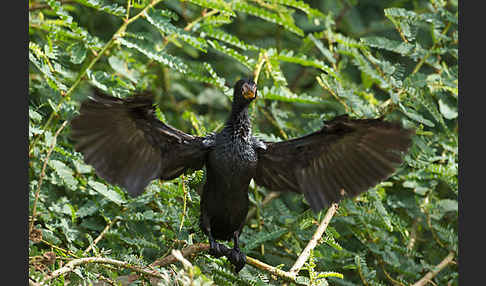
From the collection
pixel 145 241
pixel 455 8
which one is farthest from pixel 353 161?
pixel 455 8

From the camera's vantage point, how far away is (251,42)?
19.5 ft

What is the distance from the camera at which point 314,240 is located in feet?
11.8

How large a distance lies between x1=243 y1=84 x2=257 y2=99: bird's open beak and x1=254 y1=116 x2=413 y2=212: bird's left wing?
307mm

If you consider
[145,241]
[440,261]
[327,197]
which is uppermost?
[327,197]

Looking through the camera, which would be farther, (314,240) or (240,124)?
(314,240)

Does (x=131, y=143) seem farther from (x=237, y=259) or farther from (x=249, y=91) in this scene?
(x=237, y=259)

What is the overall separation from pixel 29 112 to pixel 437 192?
8.68 feet

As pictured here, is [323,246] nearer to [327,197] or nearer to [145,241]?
[327,197]

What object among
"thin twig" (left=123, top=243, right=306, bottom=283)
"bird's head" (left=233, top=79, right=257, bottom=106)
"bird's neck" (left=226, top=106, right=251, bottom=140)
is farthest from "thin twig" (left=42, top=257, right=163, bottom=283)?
"bird's head" (left=233, top=79, right=257, bottom=106)

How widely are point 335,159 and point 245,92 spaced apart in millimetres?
586

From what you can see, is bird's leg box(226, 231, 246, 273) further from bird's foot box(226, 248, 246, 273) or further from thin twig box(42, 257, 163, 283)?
thin twig box(42, 257, 163, 283)

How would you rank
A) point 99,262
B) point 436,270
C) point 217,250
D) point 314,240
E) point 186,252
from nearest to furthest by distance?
point 99,262 → point 186,252 → point 217,250 → point 314,240 → point 436,270

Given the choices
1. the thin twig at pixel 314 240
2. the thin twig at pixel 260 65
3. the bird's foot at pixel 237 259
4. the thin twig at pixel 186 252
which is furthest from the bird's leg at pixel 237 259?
the thin twig at pixel 260 65

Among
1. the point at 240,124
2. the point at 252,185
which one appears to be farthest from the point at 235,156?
the point at 252,185
